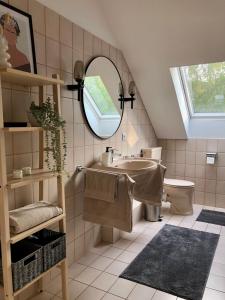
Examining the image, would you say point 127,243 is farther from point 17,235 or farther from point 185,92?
point 185,92

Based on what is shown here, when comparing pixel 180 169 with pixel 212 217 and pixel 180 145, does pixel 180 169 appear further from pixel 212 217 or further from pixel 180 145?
pixel 212 217

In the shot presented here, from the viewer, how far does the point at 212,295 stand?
1.80 metres

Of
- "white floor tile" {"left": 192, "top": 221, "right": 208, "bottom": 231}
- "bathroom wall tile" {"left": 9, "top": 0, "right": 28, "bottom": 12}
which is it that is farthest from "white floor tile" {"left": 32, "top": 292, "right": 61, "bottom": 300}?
"bathroom wall tile" {"left": 9, "top": 0, "right": 28, "bottom": 12}

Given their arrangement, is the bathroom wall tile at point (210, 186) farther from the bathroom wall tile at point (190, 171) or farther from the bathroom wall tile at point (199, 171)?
the bathroom wall tile at point (190, 171)

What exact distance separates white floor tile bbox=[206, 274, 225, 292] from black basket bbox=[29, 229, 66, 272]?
44.8 inches

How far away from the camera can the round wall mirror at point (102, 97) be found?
2277 mm

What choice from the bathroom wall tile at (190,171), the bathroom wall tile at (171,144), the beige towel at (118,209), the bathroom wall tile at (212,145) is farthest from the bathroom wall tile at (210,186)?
the beige towel at (118,209)

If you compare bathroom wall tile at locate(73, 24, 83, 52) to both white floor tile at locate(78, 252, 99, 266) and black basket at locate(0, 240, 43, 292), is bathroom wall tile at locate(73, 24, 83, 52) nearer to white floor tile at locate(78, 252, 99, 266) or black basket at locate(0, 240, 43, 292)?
black basket at locate(0, 240, 43, 292)

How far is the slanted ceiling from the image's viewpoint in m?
2.09

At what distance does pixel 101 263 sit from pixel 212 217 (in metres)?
1.73

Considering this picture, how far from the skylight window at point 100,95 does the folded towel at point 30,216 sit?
114 centimetres

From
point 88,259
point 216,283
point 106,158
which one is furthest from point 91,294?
point 106,158

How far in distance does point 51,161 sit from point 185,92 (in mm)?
2239

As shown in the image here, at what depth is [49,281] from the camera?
76.5 inches
